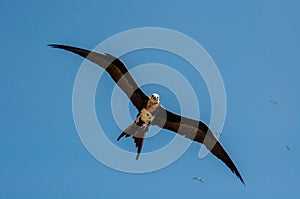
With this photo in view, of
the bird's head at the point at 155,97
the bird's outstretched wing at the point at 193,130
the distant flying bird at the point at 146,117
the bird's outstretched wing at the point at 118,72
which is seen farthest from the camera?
the bird's outstretched wing at the point at 193,130

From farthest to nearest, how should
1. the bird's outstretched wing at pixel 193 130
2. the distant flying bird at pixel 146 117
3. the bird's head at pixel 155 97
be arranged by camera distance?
the bird's outstretched wing at pixel 193 130, the bird's head at pixel 155 97, the distant flying bird at pixel 146 117

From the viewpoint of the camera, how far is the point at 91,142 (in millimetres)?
20344

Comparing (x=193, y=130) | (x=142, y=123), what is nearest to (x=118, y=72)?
(x=142, y=123)

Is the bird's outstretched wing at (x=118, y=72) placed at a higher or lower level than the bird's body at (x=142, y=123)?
higher

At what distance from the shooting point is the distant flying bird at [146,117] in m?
18.6

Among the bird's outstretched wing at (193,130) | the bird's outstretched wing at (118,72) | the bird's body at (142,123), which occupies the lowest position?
the bird's body at (142,123)

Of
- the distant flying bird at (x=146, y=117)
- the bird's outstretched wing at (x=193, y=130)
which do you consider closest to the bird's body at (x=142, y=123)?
the distant flying bird at (x=146, y=117)

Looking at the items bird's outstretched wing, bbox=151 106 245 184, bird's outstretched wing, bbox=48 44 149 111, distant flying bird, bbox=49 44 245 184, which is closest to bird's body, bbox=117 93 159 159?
distant flying bird, bbox=49 44 245 184

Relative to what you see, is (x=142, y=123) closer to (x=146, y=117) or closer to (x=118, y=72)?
(x=146, y=117)

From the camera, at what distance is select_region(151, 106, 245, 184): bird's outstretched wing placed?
1953 cm

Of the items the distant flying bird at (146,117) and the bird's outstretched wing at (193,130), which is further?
the bird's outstretched wing at (193,130)

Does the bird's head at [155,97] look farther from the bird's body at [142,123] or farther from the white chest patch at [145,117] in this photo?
the white chest patch at [145,117]

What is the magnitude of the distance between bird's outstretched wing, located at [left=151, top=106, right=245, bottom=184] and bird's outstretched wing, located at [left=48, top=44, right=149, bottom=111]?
0.72 m

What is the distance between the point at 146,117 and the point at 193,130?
1512 millimetres
